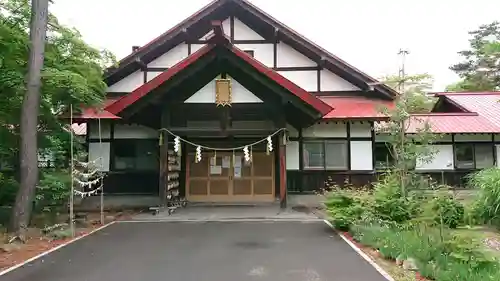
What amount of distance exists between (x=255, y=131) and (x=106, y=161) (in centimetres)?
590

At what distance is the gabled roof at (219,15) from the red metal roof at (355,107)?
0.51 m

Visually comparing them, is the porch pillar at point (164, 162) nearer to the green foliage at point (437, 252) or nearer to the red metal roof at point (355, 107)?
the red metal roof at point (355, 107)

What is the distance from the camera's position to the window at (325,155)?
15.3m

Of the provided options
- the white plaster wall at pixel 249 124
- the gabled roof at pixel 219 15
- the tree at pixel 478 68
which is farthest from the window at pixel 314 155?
the tree at pixel 478 68

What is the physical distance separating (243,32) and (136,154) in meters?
5.99

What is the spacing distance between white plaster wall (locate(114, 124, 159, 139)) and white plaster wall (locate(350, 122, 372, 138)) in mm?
7078

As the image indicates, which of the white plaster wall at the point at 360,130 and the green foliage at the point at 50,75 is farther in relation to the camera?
the white plaster wall at the point at 360,130

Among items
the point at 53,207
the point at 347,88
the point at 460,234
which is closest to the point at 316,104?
the point at 347,88

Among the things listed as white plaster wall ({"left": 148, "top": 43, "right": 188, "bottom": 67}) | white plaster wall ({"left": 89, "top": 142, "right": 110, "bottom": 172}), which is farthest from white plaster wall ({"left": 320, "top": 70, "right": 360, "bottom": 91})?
white plaster wall ({"left": 89, "top": 142, "right": 110, "bottom": 172})

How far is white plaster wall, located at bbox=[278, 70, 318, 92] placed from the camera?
52.0ft

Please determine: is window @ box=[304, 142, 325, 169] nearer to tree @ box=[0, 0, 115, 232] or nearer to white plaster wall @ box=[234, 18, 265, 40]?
white plaster wall @ box=[234, 18, 265, 40]

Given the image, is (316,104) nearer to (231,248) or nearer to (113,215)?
(231,248)

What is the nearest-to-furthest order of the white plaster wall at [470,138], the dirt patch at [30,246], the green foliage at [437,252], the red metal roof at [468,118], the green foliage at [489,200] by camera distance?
the green foliage at [437,252]
the dirt patch at [30,246]
the green foliage at [489,200]
the red metal roof at [468,118]
the white plaster wall at [470,138]

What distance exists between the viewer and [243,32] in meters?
16.1
